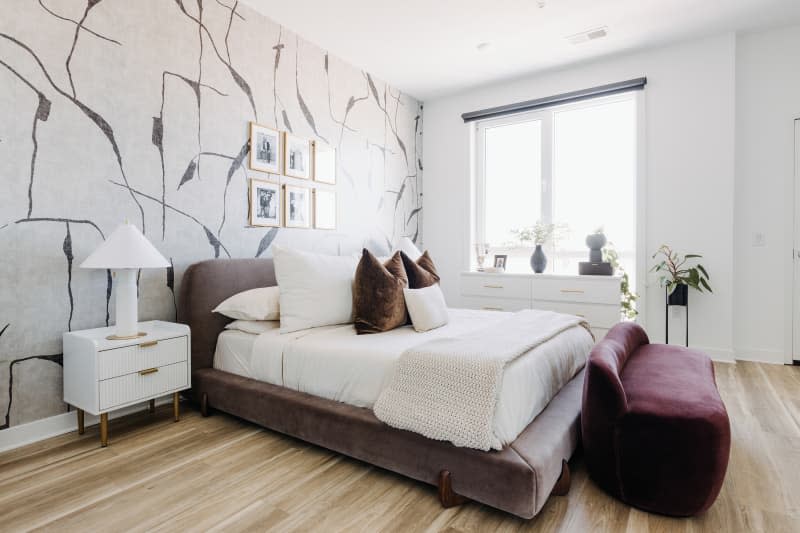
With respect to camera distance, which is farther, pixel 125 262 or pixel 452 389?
pixel 125 262

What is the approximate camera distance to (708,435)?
1.43 meters

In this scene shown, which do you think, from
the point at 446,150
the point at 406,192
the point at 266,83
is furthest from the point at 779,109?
the point at 266,83

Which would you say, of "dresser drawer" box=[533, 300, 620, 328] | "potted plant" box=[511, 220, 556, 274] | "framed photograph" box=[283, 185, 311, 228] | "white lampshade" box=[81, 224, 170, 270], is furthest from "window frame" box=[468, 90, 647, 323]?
"white lampshade" box=[81, 224, 170, 270]

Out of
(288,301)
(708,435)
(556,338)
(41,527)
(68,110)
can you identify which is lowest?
(41,527)

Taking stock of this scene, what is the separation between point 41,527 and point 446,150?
4527 millimetres

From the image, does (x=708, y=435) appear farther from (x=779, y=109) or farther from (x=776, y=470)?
(x=779, y=109)

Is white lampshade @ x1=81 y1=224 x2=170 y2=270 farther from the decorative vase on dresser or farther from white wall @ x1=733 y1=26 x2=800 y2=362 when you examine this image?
white wall @ x1=733 y1=26 x2=800 y2=362

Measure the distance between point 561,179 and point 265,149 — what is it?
2900mm

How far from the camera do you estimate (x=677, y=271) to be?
12.2 ft

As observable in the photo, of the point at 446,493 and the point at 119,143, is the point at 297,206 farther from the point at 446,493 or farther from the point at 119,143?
the point at 446,493

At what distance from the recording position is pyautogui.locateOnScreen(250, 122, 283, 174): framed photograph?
10.3 feet

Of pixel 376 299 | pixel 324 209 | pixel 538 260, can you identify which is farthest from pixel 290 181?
pixel 538 260

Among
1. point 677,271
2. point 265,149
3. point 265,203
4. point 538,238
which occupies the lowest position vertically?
point 677,271

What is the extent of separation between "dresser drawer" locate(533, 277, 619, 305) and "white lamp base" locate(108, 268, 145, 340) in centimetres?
319
